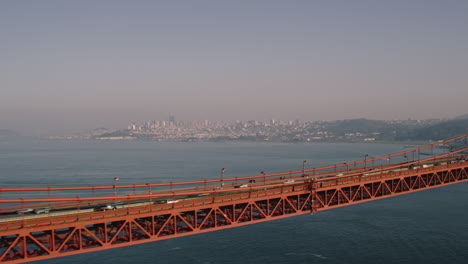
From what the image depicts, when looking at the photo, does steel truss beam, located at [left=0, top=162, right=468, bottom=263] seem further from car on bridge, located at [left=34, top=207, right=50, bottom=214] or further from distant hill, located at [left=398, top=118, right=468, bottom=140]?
distant hill, located at [left=398, top=118, right=468, bottom=140]

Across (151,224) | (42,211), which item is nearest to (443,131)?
(151,224)

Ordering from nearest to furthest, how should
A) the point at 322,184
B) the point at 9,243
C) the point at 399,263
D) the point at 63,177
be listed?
the point at 9,243
the point at 322,184
the point at 399,263
the point at 63,177

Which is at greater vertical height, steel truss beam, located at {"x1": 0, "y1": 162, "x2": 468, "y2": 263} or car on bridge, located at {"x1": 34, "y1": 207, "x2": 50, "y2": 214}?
car on bridge, located at {"x1": 34, "y1": 207, "x2": 50, "y2": 214}

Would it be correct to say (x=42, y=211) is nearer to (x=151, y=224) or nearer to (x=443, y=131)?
(x=151, y=224)

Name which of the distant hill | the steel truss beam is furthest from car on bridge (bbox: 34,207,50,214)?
the distant hill

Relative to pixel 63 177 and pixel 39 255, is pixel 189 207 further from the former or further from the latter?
pixel 63 177

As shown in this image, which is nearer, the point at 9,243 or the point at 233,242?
the point at 9,243

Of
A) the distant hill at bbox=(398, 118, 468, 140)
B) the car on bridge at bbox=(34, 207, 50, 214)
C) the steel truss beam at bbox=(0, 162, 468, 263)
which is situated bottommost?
the distant hill at bbox=(398, 118, 468, 140)

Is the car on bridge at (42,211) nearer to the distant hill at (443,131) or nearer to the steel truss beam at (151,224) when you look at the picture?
the steel truss beam at (151,224)

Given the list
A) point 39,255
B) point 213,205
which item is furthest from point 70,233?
point 213,205

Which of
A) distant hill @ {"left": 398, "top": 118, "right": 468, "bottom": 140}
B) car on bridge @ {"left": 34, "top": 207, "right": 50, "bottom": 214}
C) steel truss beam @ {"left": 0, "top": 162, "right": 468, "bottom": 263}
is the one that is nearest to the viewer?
steel truss beam @ {"left": 0, "top": 162, "right": 468, "bottom": 263}

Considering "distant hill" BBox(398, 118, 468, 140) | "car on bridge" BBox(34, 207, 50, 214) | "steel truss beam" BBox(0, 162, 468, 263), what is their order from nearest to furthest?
"steel truss beam" BBox(0, 162, 468, 263), "car on bridge" BBox(34, 207, 50, 214), "distant hill" BBox(398, 118, 468, 140)
